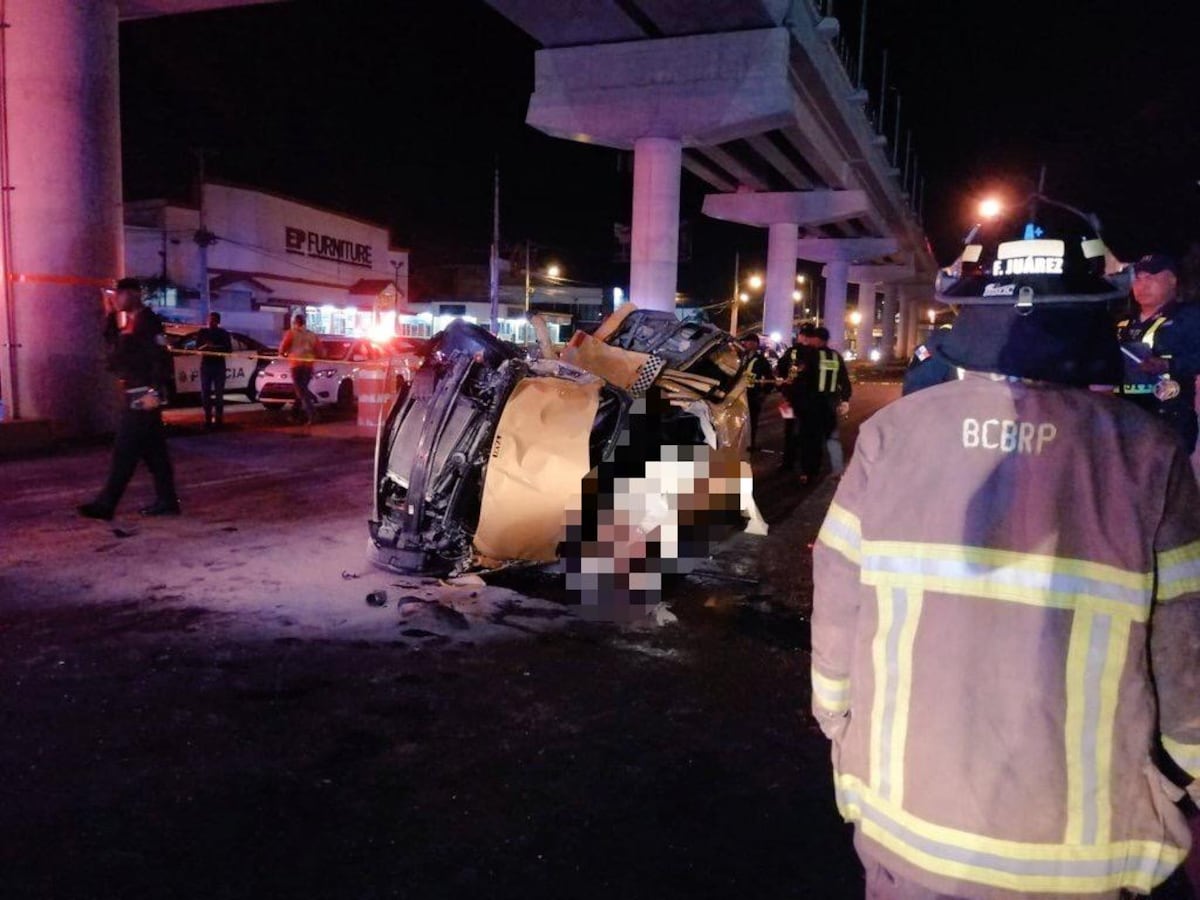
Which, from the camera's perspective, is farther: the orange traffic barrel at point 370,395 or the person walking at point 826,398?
the orange traffic barrel at point 370,395

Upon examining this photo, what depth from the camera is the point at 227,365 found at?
16.2m

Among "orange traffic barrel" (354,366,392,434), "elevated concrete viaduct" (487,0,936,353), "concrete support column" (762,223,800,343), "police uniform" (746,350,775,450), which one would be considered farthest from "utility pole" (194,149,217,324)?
"police uniform" (746,350,775,450)

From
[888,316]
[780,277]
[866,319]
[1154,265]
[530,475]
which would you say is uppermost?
[888,316]

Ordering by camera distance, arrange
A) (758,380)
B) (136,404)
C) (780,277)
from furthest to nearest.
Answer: (780,277) → (758,380) → (136,404)

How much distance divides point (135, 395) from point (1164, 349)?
7.09m

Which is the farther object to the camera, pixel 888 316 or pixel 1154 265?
pixel 888 316

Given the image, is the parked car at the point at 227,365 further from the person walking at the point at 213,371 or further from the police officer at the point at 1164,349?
the police officer at the point at 1164,349

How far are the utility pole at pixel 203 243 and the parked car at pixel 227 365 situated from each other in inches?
749

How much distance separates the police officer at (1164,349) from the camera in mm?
4621

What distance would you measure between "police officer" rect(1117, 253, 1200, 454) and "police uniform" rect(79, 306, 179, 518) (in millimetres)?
6812

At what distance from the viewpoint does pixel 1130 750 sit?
160 centimetres

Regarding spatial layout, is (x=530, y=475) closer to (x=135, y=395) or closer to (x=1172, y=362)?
(x=1172, y=362)

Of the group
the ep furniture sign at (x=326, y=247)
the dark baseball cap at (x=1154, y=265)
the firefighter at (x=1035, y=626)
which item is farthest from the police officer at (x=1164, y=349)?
the ep furniture sign at (x=326, y=247)

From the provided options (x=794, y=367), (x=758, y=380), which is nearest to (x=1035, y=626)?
(x=794, y=367)
